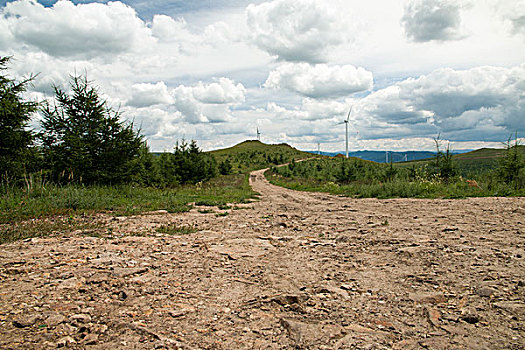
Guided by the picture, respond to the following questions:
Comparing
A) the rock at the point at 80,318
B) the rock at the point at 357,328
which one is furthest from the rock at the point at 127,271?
the rock at the point at 357,328

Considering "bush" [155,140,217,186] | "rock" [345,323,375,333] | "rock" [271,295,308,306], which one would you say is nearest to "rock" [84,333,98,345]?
"rock" [271,295,308,306]

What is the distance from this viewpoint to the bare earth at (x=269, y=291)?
8.91 feet

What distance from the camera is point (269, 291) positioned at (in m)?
3.78

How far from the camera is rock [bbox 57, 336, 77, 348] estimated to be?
256cm

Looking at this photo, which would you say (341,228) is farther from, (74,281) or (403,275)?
(74,281)

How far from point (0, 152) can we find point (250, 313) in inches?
515

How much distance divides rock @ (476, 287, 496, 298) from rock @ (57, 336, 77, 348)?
430 centimetres

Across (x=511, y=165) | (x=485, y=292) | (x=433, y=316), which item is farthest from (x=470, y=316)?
(x=511, y=165)

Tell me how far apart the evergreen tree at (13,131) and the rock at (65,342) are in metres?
11.1

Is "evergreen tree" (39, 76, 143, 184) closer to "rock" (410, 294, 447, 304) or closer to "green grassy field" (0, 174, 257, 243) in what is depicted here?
"green grassy field" (0, 174, 257, 243)

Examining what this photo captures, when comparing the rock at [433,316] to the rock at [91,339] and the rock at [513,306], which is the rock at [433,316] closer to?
the rock at [513,306]

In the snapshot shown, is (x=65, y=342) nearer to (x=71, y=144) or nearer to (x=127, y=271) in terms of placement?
(x=127, y=271)

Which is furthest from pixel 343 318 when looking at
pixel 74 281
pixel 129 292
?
pixel 74 281

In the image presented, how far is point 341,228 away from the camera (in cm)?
759
